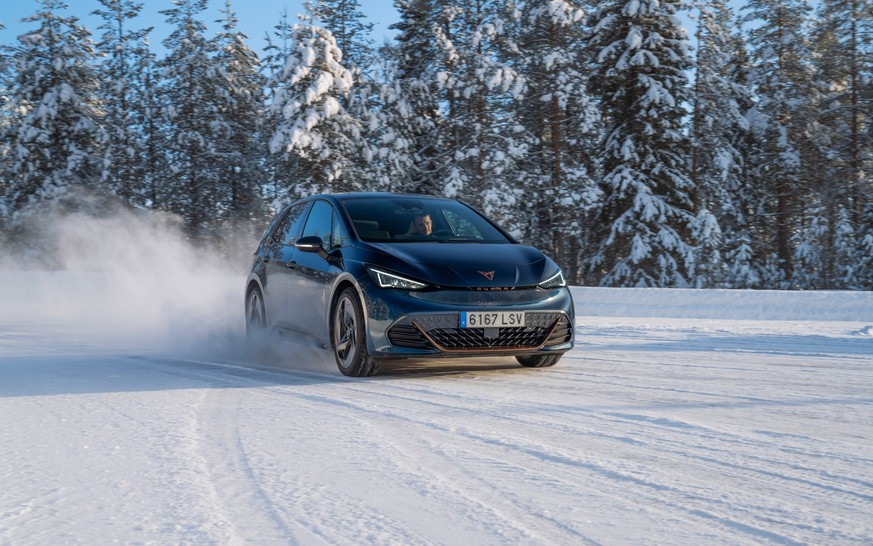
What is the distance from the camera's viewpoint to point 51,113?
4384cm

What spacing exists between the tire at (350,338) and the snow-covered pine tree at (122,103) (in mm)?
40248

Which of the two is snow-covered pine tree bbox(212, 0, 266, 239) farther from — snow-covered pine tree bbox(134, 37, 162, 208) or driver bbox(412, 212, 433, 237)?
driver bbox(412, 212, 433, 237)

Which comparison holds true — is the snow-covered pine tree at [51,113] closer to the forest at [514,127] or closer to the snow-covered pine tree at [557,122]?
the forest at [514,127]

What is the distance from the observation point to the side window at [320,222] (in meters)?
8.29

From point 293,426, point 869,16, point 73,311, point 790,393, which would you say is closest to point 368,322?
point 293,426

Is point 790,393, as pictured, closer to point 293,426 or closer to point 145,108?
point 293,426

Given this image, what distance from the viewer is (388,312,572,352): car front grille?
6.77m

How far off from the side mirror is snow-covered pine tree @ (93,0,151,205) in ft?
130

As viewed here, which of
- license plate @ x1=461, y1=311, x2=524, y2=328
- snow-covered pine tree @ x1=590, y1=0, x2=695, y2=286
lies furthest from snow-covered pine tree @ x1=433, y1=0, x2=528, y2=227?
license plate @ x1=461, y1=311, x2=524, y2=328

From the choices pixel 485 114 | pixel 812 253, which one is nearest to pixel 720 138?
pixel 812 253

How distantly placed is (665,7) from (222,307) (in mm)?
21738

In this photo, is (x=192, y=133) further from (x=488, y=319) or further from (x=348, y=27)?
(x=488, y=319)

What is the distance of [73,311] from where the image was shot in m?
18.2

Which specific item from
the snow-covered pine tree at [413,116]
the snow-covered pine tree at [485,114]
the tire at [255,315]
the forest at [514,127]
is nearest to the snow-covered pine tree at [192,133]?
the forest at [514,127]
